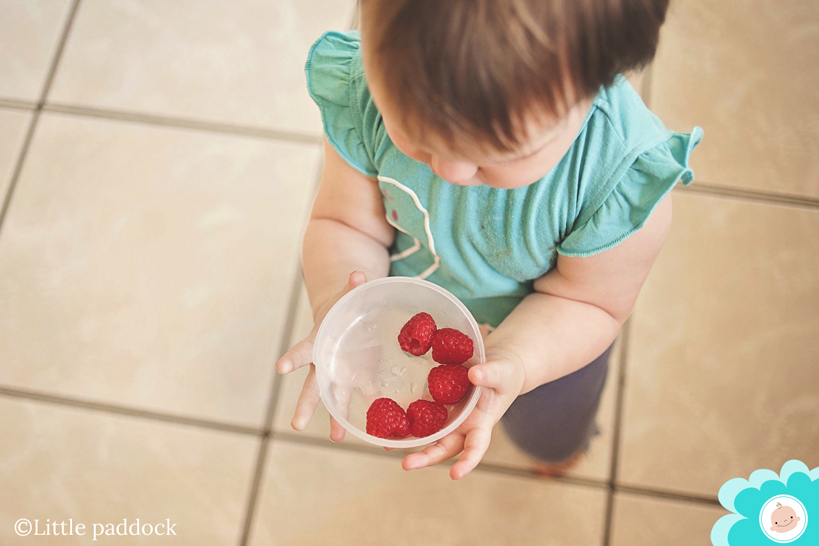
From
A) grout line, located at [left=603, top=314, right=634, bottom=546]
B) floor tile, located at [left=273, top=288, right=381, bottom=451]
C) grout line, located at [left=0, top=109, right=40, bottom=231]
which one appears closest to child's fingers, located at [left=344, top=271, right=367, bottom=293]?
floor tile, located at [left=273, top=288, right=381, bottom=451]

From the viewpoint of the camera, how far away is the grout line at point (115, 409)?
3.14 ft

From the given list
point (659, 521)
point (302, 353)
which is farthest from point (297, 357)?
point (659, 521)

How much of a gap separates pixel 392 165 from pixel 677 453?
0.62 m

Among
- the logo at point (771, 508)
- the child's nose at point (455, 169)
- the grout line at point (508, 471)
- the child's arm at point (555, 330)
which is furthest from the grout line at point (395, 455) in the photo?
the child's nose at point (455, 169)

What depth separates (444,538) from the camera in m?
0.90

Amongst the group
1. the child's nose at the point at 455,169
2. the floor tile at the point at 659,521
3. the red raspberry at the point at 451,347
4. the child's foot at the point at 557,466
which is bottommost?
the floor tile at the point at 659,521

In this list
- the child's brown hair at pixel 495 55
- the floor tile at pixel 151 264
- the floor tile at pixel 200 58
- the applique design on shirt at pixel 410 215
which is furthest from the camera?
the floor tile at pixel 200 58

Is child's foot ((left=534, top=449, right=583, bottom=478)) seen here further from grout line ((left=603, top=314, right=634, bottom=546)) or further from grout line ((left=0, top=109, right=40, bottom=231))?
grout line ((left=0, top=109, right=40, bottom=231))

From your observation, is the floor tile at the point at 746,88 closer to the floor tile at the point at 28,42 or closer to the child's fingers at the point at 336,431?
the child's fingers at the point at 336,431

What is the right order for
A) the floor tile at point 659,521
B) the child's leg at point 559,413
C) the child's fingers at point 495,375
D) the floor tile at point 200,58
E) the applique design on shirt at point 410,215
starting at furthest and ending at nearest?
the floor tile at point 200,58 → the floor tile at point 659,521 → the child's leg at point 559,413 → the applique design on shirt at point 410,215 → the child's fingers at point 495,375

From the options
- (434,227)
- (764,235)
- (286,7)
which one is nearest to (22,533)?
(434,227)

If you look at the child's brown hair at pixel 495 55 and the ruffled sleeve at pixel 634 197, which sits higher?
the child's brown hair at pixel 495 55

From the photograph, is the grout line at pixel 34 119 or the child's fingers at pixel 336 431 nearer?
the child's fingers at pixel 336 431

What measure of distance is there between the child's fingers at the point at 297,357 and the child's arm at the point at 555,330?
133 millimetres
